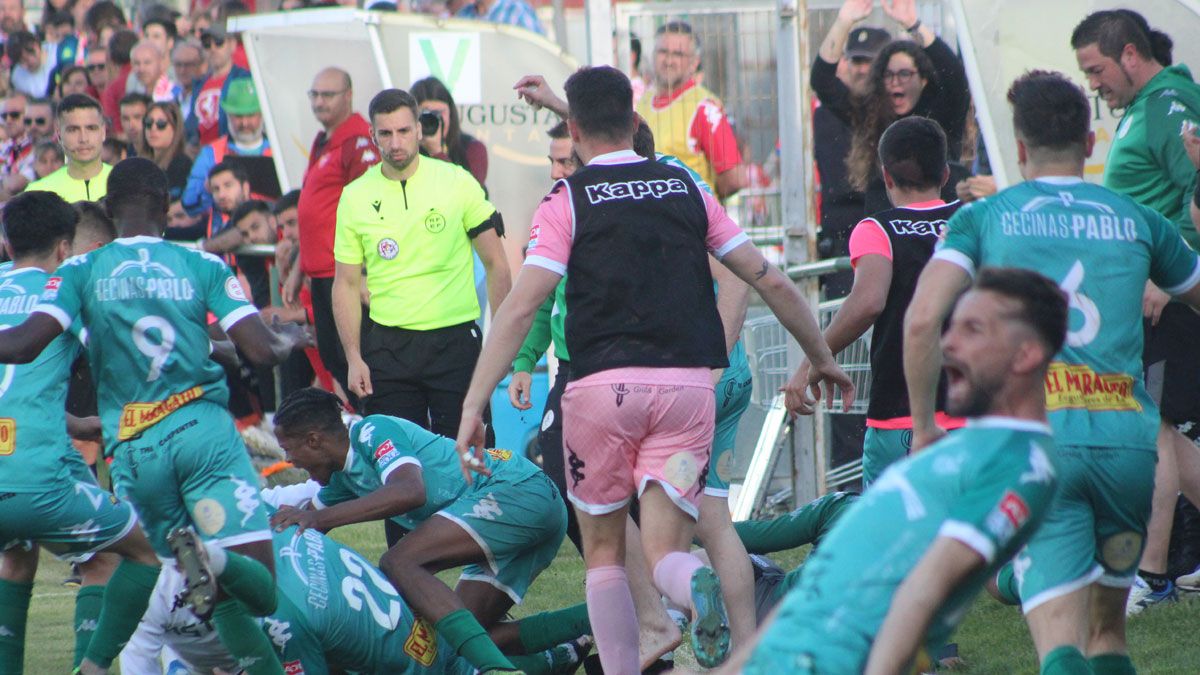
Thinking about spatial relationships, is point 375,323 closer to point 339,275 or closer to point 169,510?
point 339,275

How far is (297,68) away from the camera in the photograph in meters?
12.8

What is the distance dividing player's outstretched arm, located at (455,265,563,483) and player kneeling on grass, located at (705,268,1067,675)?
2.05 metres

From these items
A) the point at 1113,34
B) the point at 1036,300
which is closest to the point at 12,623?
the point at 1036,300

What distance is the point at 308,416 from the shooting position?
662cm

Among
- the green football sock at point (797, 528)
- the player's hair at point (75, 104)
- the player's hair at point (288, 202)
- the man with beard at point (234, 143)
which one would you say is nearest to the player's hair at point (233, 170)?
the man with beard at point (234, 143)

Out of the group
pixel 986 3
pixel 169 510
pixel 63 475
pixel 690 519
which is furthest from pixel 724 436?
pixel 986 3

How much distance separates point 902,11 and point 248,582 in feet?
18.1

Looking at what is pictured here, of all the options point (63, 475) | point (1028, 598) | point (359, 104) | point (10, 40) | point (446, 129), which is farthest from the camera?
point (10, 40)

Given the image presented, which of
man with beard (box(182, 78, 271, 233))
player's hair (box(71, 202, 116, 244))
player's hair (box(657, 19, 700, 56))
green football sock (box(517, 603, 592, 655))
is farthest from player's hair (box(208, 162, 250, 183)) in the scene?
green football sock (box(517, 603, 592, 655))

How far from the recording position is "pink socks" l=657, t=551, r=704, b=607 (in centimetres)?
505

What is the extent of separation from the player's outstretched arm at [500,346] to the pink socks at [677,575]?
697 mm

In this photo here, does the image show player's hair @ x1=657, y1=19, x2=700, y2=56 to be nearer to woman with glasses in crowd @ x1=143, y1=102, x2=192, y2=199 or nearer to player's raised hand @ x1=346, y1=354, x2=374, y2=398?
player's raised hand @ x1=346, y1=354, x2=374, y2=398

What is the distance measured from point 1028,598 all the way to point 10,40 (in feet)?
49.9

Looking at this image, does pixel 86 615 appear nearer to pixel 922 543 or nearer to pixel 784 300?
pixel 784 300
